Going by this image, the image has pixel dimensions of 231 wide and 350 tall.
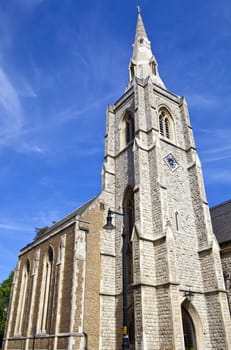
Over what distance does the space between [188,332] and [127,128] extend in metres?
17.1

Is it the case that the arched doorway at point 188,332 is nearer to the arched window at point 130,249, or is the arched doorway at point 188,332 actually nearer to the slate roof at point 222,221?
the arched window at point 130,249

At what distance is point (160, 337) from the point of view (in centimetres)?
1542

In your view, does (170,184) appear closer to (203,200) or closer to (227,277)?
(203,200)

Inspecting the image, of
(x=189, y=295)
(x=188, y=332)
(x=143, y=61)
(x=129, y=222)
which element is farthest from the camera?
(x=143, y=61)

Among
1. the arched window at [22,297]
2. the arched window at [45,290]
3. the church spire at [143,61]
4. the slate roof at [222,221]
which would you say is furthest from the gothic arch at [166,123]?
the arched window at [22,297]

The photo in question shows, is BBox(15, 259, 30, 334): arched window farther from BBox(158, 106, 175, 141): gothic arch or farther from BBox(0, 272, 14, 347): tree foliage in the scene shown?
BBox(158, 106, 175, 141): gothic arch

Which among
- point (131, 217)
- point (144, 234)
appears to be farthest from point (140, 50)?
point (144, 234)

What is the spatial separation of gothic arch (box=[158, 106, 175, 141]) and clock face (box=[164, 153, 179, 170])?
252 cm

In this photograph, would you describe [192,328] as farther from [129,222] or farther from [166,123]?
[166,123]

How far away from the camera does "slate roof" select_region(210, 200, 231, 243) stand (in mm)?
21772

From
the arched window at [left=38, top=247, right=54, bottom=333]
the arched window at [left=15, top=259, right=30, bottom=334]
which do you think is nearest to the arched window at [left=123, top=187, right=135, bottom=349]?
the arched window at [left=38, top=247, right=54, bottom=333]

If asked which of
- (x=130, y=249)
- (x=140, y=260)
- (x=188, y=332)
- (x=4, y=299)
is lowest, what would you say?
(x=188, y=332)

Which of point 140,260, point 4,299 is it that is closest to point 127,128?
point 140,260

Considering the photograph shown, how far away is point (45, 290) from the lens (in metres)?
21.9
